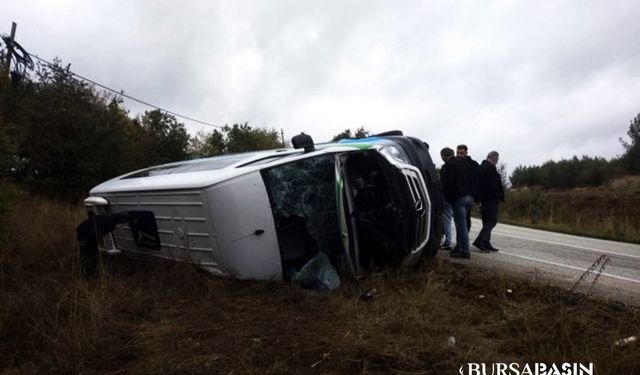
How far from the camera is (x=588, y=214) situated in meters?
20.2

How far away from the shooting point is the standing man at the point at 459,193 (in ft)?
23.4

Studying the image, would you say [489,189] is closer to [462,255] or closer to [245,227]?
[462,255]

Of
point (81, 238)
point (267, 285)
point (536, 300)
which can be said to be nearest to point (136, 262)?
point (81, 238)

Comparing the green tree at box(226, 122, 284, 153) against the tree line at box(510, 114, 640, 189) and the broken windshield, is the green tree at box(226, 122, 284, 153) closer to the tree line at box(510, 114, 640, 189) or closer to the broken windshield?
the broken windshield

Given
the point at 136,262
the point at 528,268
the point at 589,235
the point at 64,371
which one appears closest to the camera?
the point at 64,371

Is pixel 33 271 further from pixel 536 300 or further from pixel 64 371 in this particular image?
pixel 536 300

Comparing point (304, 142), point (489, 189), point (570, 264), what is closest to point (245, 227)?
point (304, 142)

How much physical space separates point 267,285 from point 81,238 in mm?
1992

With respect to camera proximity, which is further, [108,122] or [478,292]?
[108,122]

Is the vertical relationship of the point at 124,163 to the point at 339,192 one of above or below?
above

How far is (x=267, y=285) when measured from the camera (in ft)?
14.1

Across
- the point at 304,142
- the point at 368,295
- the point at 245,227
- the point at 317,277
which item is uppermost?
the point at 304,142

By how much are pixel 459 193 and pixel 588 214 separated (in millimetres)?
16062

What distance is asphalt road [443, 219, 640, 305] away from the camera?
17.3 feet
